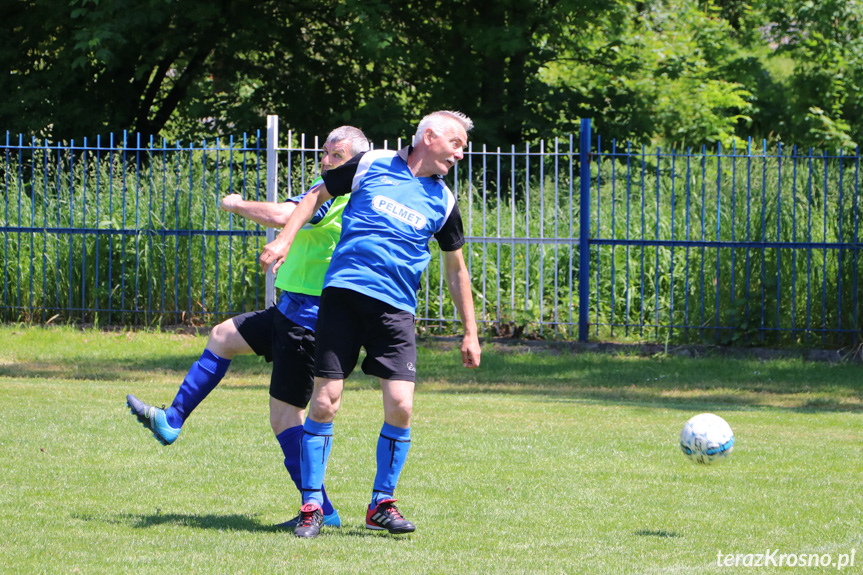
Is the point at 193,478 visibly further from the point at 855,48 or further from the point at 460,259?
the point at 855,48

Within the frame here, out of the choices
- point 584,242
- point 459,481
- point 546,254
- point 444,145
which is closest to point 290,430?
point 459,481

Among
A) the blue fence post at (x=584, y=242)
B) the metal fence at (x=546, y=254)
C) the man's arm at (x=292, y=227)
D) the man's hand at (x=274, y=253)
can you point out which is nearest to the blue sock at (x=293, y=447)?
the man's arm at (x=292, y=227)

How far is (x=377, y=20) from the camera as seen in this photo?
17.5m

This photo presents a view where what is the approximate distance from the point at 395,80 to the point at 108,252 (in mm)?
7493

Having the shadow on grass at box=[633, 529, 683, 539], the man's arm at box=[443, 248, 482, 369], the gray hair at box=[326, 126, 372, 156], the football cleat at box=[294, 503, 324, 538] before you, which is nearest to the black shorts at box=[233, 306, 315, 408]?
the football cleat at box=[294, 503, 324, 538]

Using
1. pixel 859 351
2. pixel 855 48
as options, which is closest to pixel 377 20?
pixel 859 351

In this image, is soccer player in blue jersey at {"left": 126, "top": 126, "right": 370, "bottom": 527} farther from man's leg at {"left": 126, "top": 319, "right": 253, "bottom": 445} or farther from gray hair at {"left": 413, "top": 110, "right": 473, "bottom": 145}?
gray hair at {"left": 413, "top": 110, "right": 473, "bottom": 145}

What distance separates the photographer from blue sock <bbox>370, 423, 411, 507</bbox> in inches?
192

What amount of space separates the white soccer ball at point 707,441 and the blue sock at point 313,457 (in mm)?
1751

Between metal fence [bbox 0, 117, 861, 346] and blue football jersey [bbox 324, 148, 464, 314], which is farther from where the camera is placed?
metal fence [bbox 0, 117, 861, 346]

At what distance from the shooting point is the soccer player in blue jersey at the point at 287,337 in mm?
5098

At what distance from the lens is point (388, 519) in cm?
476

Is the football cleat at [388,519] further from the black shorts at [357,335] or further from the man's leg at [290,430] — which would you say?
the black shorts at [357,335]

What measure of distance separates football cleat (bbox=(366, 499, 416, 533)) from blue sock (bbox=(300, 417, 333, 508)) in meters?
0.24
